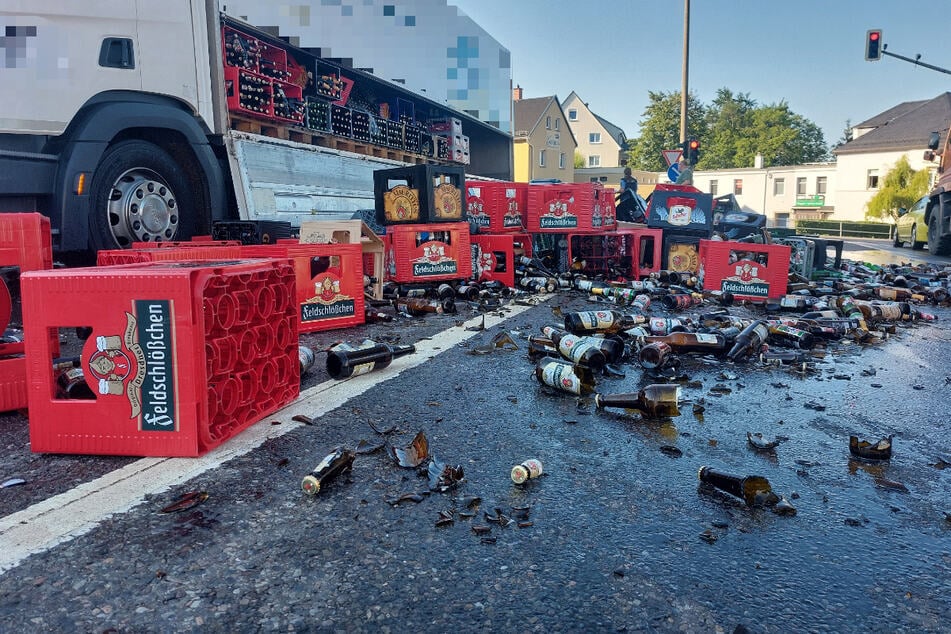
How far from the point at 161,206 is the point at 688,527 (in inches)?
263

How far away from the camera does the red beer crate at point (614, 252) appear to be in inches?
413

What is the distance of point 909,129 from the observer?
2005 inches

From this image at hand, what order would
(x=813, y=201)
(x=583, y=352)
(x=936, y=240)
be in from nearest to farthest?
(x=583, y=352)
(x=936, y=240)
(x=813, y=201)

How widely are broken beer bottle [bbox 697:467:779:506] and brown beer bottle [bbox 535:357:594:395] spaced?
4.35ft

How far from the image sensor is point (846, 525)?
2281mm

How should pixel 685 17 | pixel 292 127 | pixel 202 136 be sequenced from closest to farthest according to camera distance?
pixel 202 136
pixel 292 127
pixel 685 17

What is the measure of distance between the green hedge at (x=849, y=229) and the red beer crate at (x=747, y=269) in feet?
111

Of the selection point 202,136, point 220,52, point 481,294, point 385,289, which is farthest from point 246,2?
point 481,294

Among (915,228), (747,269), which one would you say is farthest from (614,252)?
(915,228)

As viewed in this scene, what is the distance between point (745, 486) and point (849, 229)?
150 feet

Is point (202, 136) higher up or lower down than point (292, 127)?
lower down

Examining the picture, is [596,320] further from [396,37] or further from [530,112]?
[530,112]

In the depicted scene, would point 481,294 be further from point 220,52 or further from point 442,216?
point 220,52

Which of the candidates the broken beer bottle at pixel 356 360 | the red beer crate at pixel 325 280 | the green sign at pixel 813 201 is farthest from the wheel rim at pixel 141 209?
the green sign at pixel 813 201
